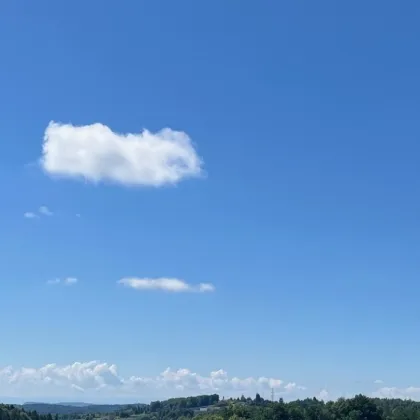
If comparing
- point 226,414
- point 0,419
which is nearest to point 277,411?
point 226,414

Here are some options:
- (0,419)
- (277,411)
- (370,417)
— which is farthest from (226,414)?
(0,419)

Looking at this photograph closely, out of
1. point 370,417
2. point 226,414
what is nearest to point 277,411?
point 226,414

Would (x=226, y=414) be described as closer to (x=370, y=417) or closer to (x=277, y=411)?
(x=277, y=411)

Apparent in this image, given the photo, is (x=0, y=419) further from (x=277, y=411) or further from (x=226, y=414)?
(x=277, y=411)

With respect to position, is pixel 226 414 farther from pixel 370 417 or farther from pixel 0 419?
pixel 0 419

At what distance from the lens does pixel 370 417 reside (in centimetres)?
19700

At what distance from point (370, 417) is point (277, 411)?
1141 inches

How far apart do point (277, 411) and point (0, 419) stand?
275 feet

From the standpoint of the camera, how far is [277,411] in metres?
193

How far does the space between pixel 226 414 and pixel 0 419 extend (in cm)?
6873

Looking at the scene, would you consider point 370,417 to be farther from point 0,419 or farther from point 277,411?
point 0,419

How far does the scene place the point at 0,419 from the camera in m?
198

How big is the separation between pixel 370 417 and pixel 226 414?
143 ft

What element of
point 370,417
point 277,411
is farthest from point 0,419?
point 370,417
